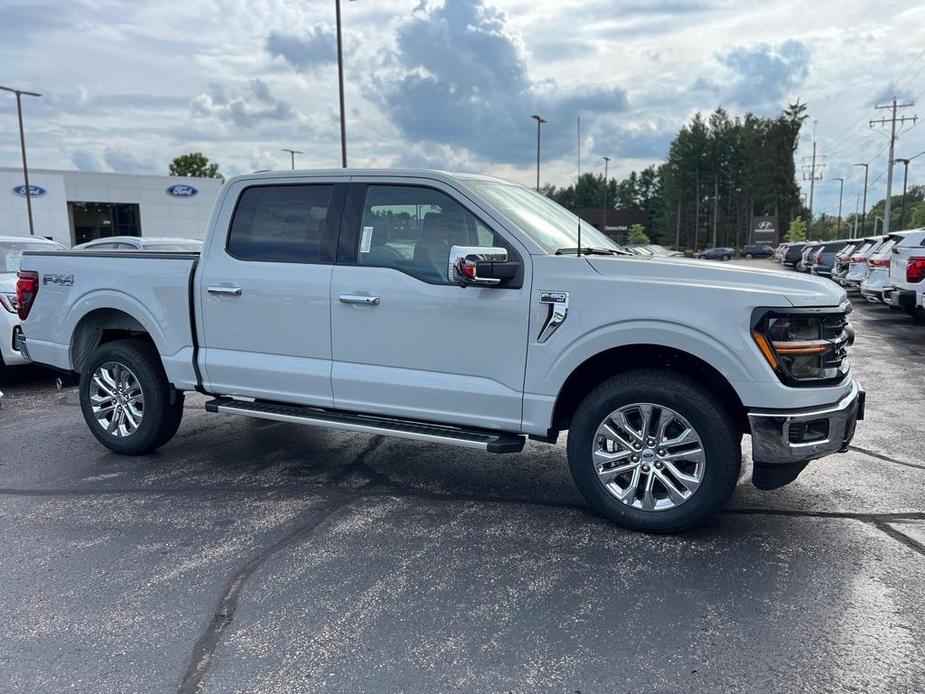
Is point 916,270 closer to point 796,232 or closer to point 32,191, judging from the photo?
point 32,191

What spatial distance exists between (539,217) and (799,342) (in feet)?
6.05

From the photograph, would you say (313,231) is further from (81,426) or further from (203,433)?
(81,426)

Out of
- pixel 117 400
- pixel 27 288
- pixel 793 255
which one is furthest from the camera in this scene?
pixel 793 255

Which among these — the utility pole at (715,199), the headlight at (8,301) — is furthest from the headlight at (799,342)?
the utility pole at (715,199)

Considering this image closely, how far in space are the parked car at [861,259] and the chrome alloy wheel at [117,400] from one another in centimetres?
1573

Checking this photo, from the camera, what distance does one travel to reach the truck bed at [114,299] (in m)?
5.44

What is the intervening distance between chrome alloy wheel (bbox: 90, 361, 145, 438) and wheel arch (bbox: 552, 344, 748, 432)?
3367 millimetres

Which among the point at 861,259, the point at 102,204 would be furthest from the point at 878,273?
the point at 102,204

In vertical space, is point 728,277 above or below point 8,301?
above

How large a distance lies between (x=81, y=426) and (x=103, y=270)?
1899 mm

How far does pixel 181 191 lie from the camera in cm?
5300

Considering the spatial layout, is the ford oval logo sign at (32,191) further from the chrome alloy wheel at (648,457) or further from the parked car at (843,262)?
the chrome alloy wheel at (648,457)

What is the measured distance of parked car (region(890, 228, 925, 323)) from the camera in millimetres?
11625

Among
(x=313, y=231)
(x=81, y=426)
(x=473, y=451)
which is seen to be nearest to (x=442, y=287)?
(x=313, y=231)
